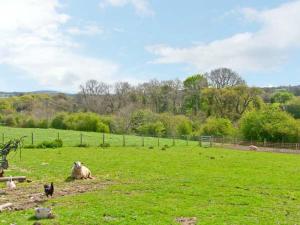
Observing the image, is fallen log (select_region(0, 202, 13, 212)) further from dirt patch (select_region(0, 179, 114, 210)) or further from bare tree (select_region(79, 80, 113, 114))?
bare tree (select_region(79, 80, 113, 114))

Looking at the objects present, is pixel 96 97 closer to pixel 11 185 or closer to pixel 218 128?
pixel 218 128

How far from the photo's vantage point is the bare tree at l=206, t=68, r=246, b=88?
90019 millimetres

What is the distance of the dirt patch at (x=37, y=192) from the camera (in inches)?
631

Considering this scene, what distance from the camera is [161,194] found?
17922mm

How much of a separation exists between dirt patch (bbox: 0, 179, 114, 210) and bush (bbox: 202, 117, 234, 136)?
53.5 m

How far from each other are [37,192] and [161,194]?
5648 millimetres

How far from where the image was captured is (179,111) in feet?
328

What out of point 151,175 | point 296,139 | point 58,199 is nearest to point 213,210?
point 58,199

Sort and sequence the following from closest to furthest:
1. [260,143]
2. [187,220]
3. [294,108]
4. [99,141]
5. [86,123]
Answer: [187,220]
[99,141]
[260,143]
[294,108]
[86,123]

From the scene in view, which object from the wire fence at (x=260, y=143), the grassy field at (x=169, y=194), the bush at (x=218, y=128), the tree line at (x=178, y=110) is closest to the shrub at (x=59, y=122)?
the tree line at (x=178, y=110)

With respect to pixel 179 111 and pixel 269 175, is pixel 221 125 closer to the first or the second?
pixel 179 111

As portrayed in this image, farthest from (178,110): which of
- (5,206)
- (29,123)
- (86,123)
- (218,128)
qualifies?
(5,206)

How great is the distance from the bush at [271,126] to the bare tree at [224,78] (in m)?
24.2

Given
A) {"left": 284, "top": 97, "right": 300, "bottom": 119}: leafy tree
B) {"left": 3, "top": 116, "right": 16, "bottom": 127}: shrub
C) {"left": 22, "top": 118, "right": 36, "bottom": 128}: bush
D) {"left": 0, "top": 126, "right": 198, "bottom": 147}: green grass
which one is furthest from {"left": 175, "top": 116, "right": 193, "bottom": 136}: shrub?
{"left": 3, "top": 116, "right": 16, "bottom": 127}: shrub
